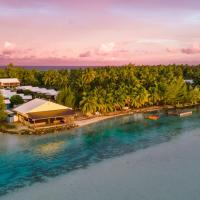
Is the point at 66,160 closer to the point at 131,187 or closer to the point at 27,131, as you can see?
the point at 131,187

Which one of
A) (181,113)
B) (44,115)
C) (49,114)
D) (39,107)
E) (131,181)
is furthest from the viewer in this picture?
(181,113)

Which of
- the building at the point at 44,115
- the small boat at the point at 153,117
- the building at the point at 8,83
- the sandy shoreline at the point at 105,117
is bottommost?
the small boat at the point at 153,117

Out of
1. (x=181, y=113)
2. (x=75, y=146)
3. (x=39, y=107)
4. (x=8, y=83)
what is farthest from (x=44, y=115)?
(x=8, y=83)

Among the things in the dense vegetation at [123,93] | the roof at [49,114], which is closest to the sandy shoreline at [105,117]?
the dense vegetation at [123,93]

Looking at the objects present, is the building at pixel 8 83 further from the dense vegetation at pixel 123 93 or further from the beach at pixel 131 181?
the beach at pixel 131 181

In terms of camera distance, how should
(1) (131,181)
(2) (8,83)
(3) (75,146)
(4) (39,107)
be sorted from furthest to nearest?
1. (2) (8,83)
2. (4) (39,107)
3. (3) (75,146)
4. (1) (131,181)

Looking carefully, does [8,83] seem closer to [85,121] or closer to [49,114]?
[85,121]

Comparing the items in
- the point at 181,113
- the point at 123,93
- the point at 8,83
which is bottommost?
the point at 181,113
